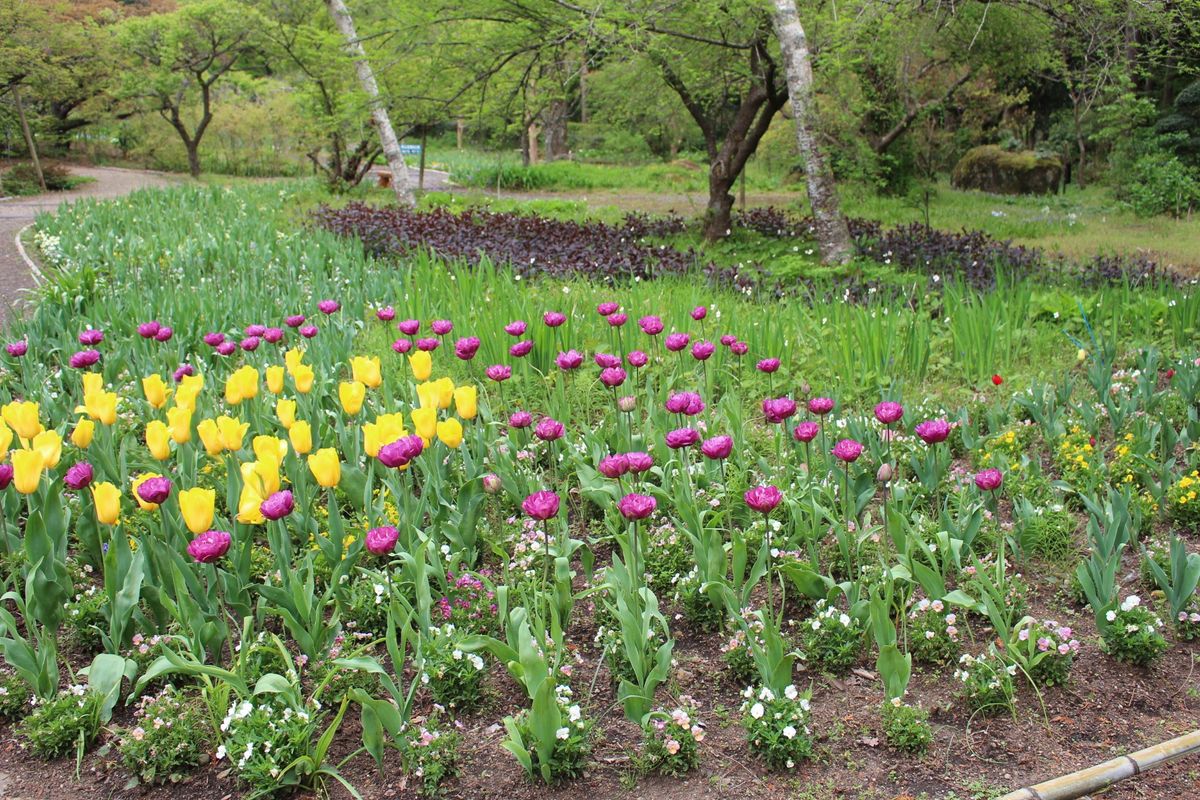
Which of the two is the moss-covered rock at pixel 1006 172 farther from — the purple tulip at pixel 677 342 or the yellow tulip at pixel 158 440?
the yellow tulip at pixel 158 440

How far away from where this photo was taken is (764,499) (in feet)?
6.85

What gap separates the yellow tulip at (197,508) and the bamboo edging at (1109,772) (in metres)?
1.64

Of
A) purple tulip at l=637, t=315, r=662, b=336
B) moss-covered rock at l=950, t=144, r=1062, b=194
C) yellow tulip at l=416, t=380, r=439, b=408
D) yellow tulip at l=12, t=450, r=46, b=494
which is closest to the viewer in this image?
yellow tulip at l=12, t=450, r=46, b=494

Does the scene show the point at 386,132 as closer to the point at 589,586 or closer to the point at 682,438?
the point at 589,586

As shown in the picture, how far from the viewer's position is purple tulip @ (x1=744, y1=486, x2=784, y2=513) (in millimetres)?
2070

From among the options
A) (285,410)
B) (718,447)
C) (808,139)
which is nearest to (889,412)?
(718,447)

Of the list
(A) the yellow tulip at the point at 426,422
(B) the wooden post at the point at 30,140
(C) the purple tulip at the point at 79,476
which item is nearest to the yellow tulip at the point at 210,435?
(C) the purple tulip at the point at 79,476

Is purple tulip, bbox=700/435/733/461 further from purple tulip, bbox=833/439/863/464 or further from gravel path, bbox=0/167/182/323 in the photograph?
gravel path, bbox=0/167/182/323

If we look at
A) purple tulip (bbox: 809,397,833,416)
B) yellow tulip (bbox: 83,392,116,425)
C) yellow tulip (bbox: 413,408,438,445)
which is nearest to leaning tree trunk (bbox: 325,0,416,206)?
yellow tulip (bbox: 83,392,116,425)

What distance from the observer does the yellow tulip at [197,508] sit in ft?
6.42

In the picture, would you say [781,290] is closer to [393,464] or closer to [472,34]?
[393,464]

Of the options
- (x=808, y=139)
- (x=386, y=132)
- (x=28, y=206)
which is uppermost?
(x=386, y=132)

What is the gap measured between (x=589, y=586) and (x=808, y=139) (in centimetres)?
546

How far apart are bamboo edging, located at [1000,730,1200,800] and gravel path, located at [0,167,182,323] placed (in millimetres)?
5564
